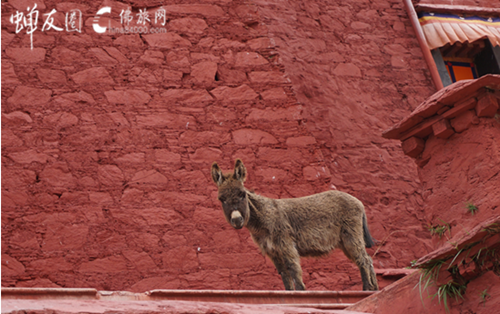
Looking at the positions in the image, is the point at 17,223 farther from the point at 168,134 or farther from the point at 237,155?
the point at 237,155

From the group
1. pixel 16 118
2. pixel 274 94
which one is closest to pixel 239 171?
pixel 274 94

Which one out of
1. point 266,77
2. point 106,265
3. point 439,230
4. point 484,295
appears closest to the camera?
point 484,295

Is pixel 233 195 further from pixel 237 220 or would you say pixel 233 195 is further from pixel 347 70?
pixel 347 70

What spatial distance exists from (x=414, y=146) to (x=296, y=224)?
1672 mm

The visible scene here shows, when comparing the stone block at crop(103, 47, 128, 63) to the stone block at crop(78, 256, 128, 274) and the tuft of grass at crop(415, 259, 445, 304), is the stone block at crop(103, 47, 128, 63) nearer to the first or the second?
the stone block at crop(78, 256, 128, 274)

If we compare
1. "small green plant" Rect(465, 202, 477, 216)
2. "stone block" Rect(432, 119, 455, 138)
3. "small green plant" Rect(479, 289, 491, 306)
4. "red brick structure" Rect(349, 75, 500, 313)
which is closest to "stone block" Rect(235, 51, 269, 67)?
"red brick structure" Rect(349, 75, 500, 313)

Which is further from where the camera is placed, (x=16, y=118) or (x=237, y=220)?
(x=16, y=118)

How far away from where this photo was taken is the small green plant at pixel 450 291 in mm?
3742

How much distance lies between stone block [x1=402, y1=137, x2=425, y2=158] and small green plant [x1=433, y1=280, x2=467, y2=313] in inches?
53.8

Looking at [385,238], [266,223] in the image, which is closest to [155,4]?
[266,223]

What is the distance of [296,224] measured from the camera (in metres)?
6.09

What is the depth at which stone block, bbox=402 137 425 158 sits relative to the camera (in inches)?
191

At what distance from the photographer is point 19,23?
7988mm

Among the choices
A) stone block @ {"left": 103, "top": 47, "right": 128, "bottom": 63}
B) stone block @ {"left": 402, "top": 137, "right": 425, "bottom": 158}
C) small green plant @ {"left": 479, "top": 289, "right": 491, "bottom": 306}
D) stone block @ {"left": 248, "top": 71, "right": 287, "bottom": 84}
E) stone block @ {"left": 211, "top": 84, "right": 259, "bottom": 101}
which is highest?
stone block @ {"left": 103, "top": 47, "right": 128, "bottom": 63}
